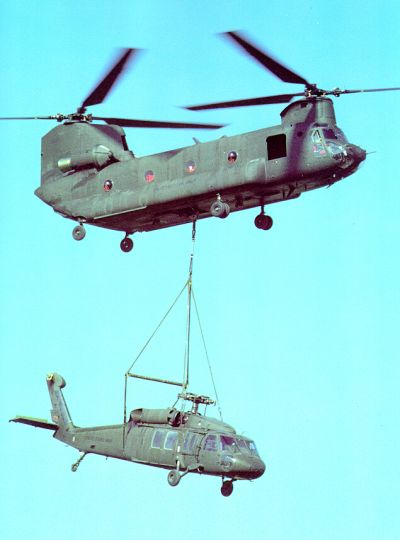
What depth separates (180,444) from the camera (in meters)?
32.2

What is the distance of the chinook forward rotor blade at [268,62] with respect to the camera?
3169 cm

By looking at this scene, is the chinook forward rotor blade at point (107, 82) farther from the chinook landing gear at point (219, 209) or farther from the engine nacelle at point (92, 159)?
the chinook landing gear at point (219, 209)

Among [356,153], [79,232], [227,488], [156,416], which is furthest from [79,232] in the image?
[227,488]

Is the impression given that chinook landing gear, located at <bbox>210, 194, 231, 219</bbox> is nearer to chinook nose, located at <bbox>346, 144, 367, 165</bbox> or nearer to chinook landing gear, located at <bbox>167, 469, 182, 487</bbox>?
chinook nose, located at <bbox>346, 144, 367, 165</bbox>

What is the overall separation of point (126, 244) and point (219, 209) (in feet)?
15.8

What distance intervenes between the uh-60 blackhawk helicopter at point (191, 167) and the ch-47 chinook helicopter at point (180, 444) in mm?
5601

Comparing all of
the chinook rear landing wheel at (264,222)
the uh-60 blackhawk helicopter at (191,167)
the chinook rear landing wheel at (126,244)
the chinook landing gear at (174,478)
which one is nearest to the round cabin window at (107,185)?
the uh-60 blackhawk helicopter at (191,167)

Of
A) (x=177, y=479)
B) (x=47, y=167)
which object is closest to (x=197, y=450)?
(x=177, y=479)

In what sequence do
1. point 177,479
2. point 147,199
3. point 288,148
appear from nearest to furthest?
point 177,479, point 288,148, point 147,199

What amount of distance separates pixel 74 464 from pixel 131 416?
216cm

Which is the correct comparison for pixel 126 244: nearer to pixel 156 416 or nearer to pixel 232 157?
pixel 232 157

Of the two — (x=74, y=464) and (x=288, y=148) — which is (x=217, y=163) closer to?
(x=288, y=148)

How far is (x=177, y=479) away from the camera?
1237 inches

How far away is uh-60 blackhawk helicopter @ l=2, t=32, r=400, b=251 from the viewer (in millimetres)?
33406
